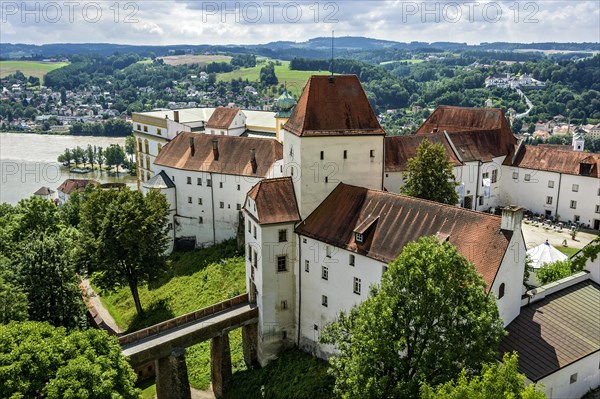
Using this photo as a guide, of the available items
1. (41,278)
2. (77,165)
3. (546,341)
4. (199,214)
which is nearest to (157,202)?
(199,214)

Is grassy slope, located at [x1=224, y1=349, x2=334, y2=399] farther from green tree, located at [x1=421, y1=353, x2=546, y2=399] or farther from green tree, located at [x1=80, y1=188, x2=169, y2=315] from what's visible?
green tree, located at [x1=421, y1=353, x2=546, y2=399]

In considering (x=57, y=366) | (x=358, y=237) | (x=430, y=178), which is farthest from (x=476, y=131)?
(x=57, y=366)

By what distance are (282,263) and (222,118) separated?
1604 inches

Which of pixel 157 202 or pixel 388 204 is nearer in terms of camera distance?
pixel 388 204

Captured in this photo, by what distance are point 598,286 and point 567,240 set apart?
25.5 m

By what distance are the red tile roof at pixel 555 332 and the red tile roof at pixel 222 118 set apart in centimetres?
5004

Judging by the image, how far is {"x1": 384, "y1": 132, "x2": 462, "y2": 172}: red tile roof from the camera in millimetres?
62406

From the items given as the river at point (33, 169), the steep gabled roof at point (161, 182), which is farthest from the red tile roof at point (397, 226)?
the river at point (33, 169)

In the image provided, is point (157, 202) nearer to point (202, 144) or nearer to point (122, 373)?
point (202, 144)

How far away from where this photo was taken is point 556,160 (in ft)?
223

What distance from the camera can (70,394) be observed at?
952 inches

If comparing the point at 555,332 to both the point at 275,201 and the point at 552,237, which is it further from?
the point at 552,237

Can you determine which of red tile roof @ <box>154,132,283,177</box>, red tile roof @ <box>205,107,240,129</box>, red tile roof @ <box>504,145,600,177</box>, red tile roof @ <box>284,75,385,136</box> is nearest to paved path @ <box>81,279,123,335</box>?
red tile roof @ <box>154,132,283,177</box>

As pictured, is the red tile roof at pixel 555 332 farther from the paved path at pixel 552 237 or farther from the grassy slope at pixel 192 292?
the paved path at pixel 552 237
